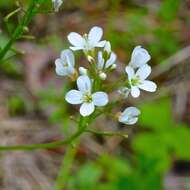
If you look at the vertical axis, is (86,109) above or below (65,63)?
below

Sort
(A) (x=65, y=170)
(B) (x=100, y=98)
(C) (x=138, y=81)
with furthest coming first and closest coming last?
(A) (x=65, y=170) < (C) (x=138, y=81) < (B) (x=100, y=98)

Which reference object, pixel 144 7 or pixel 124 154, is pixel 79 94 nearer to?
pixel 124 154

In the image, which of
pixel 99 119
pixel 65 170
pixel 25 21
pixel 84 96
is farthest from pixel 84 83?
pixel 99 119

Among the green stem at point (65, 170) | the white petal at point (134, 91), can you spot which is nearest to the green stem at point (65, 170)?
the green stem at point (65, 170)

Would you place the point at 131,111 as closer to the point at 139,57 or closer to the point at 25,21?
the point at 139,57

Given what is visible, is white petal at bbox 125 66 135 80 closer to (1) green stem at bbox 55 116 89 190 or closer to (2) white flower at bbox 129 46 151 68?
(2) white flower at bbox 129 46 151 68
